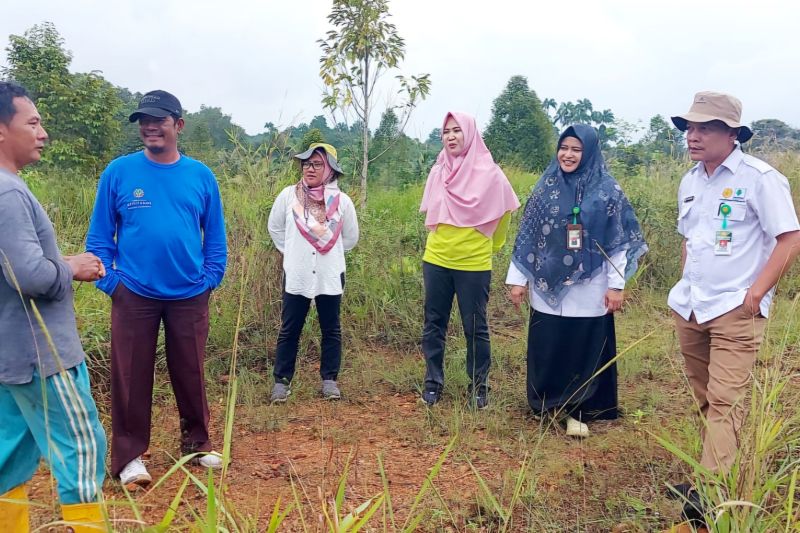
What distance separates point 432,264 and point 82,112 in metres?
15.8

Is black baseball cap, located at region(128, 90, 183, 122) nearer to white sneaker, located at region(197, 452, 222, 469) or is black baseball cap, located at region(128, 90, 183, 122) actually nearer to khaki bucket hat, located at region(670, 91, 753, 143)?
white sneaker, located at region(197, 452, 222, 469)

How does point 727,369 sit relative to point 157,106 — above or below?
below

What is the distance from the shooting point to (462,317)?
3654 millimetres

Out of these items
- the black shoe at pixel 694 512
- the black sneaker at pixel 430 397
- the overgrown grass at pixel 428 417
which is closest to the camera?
the overgrown grass at pixel 428 417

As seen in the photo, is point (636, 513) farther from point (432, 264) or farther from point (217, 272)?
point (217, 272)

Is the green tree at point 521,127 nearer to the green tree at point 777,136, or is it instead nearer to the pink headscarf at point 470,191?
the green tree at point 777,136

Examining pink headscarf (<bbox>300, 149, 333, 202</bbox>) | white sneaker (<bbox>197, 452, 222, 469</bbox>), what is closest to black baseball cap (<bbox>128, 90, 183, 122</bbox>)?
pink headscarf (<bbox>300, 149, 333, 202</bbox>)

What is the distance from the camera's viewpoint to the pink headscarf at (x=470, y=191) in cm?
356

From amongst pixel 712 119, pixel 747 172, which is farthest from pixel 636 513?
pixel 712 119

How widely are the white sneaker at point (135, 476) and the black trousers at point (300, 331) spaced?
3.79 ft

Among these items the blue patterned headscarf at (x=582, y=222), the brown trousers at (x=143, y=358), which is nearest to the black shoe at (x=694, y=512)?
the blue patterned headscarf at (x=582, y=222)

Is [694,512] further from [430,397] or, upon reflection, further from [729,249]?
[430,397]

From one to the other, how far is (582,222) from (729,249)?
33.7 inches

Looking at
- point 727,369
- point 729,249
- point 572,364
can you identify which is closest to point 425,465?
point 572,364
